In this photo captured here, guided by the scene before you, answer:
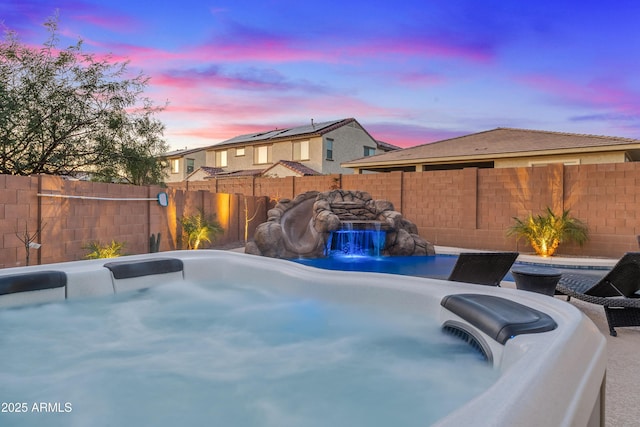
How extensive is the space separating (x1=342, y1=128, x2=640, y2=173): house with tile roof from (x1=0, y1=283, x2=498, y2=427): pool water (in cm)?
1083

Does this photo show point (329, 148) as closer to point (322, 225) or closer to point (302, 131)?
point (302, 131)

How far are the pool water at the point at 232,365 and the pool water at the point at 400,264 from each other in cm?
429

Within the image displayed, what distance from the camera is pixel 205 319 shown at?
3611 millimetres

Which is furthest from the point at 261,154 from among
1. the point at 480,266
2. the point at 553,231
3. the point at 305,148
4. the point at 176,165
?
the point at 480,266

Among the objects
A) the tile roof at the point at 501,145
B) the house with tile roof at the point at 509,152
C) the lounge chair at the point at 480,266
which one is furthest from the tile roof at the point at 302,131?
the lounge chair at the point at 480,266

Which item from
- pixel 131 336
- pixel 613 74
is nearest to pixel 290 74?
pixel 613 74

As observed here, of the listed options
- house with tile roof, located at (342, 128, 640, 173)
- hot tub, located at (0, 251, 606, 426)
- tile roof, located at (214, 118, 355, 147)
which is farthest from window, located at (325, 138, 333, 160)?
hot tub, located at (0, 251, 606, 426)

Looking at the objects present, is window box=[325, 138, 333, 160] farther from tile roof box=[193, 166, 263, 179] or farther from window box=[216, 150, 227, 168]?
window box=[216, 150, 227, 168]

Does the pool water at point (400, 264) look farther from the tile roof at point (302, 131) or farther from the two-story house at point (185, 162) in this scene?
the two-story house at point (185, 162)

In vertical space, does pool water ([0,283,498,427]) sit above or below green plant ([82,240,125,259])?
below

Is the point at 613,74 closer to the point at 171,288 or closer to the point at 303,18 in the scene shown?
the point at 303,18

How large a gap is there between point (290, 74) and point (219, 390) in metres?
11.1

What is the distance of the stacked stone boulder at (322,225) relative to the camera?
961cm

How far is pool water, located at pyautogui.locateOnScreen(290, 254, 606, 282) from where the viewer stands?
7.71 m
